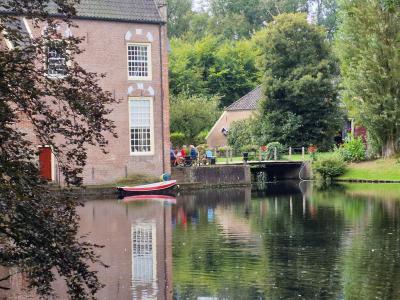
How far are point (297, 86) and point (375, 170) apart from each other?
9.32 metres

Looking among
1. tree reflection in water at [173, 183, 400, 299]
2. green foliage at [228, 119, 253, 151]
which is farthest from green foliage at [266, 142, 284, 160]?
tree reflection in water at [173, 183, 400, 299]

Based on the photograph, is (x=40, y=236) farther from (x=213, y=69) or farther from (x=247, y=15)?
(x=247, y=15)

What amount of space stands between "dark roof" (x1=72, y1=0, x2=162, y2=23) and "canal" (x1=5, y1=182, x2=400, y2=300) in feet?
32.1

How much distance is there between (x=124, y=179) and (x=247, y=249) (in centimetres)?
2090

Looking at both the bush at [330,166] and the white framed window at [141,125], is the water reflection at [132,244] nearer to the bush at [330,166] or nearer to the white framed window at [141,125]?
the white framed window at [141,125]

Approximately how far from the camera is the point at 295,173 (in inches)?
2036

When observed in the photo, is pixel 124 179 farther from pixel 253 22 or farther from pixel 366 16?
pixel 253 22

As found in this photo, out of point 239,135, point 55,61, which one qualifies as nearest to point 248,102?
point 239,135

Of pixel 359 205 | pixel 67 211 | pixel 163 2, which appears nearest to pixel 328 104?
pixel 163 2

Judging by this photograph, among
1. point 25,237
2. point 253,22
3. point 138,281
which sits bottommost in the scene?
point 138,281

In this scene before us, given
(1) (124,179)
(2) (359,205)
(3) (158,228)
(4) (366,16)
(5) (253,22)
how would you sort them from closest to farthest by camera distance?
(3) (158,228) → (2) (359,205) → (1) (124,179) → (4) (366,16) → (5) (253,22)

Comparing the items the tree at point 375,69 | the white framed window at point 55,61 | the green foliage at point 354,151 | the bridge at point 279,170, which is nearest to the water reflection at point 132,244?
the white framed window at point 55,61

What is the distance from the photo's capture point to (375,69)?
47438 mm

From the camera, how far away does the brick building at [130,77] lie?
40.8 metres
